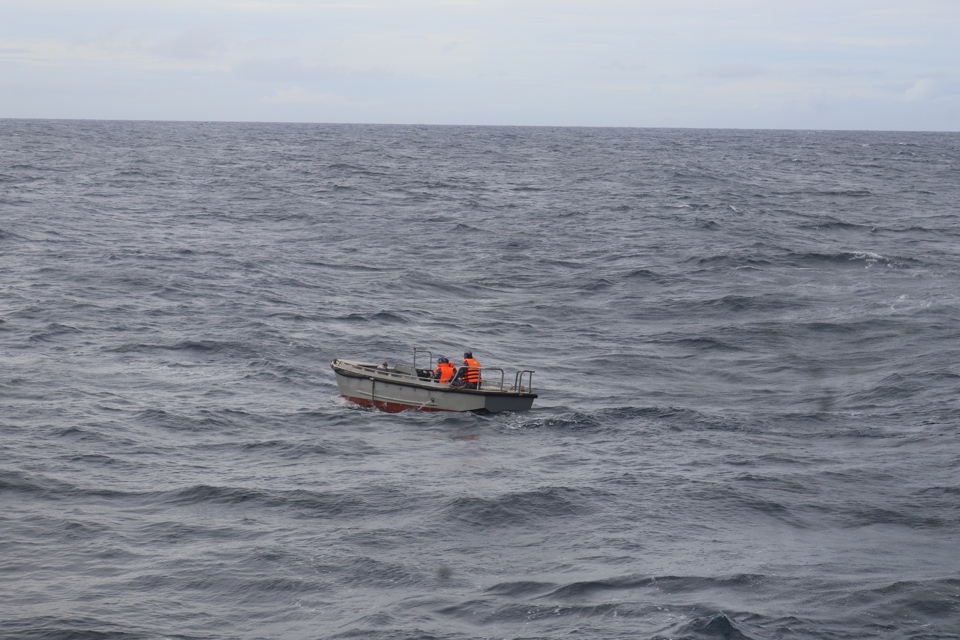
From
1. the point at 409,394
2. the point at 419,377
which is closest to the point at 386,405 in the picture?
the point at 409,394

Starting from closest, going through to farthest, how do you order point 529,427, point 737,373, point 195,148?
1. point 529,427
2. point 737,373
3. point 195,148

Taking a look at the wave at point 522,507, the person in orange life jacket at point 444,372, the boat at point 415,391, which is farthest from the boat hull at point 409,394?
the wave at point 522,507

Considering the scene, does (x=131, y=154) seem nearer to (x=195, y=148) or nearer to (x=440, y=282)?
(x=195, y=148)

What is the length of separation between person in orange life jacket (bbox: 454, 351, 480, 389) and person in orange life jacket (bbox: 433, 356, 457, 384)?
28 centimetres

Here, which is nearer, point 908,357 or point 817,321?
point 908,357

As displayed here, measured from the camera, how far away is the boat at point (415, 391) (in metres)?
28.4

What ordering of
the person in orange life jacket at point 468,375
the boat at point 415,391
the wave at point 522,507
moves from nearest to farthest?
the wave at point 522,507 < the boat at point 415,391 < the person in orange life jacket at point 468,375

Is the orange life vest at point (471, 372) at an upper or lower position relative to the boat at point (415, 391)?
upper

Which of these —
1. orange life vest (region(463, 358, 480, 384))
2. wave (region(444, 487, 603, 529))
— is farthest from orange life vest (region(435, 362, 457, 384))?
wave (region(444, 487, 603, 529))

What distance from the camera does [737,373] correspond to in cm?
3312

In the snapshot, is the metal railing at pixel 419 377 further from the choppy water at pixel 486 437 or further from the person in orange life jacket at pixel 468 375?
the choppy water at pixel 486 437

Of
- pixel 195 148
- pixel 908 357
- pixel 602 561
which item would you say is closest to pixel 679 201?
pixel 908 357

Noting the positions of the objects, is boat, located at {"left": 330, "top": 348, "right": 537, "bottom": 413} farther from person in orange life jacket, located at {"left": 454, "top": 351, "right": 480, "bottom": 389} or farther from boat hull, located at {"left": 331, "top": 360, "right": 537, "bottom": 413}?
person in orange life jacket, located at {"left": 454, "top": 351, "right": 480, "bottom": 389}

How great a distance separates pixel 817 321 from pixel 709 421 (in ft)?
43.1
